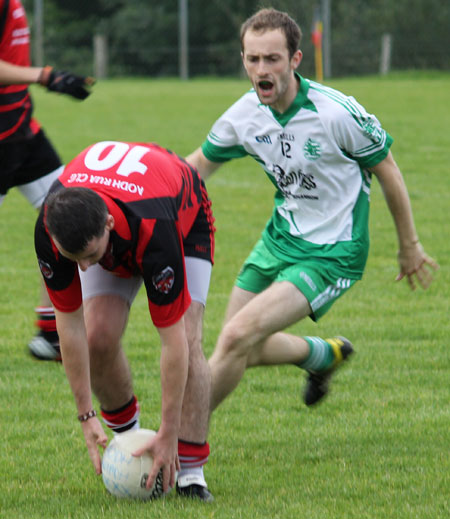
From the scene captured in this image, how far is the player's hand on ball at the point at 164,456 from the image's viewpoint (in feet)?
13.3

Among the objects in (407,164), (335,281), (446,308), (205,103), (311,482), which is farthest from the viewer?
(205,103)

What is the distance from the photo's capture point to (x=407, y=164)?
47.4 ft

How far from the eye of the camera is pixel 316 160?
509 cm

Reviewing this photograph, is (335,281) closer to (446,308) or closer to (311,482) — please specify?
(311,482)

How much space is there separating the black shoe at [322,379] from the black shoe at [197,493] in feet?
4.29

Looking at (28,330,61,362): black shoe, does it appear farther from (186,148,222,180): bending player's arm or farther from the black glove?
the black glove

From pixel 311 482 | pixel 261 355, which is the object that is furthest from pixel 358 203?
pixel 311 482

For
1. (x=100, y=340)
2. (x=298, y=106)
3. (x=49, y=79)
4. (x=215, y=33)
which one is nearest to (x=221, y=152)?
(x=298, y=106)

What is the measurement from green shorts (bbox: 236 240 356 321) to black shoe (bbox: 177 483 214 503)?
1.14m

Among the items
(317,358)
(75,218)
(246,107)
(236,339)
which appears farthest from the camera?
(317,358)

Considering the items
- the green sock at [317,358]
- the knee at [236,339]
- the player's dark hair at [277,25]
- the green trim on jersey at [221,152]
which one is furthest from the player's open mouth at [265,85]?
the green sock at [317,358]

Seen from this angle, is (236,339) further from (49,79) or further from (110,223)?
(49,79)

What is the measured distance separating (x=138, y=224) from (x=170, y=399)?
697mm

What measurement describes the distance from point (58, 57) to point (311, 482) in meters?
36.1
